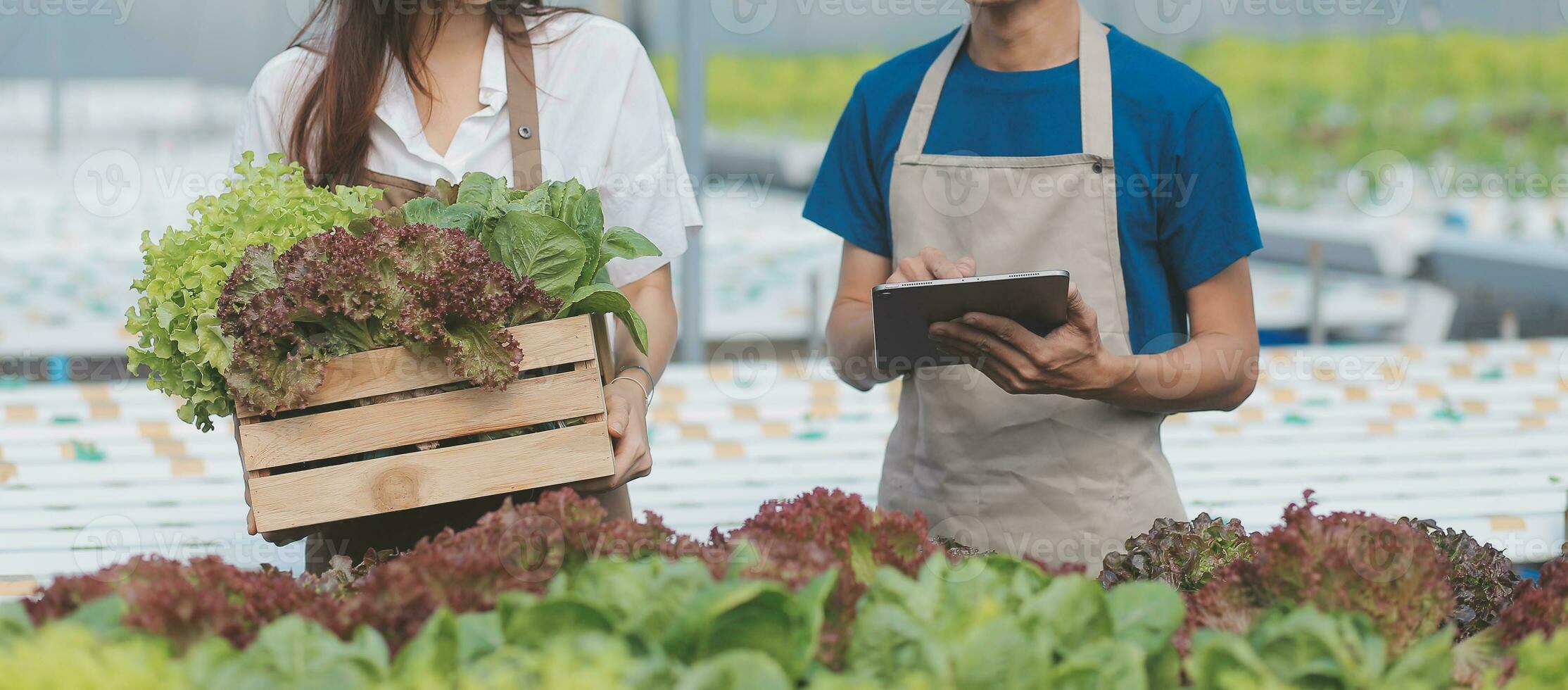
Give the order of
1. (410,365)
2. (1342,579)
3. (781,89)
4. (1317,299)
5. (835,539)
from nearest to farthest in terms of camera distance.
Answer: (1342,579) → (835,539) → (410,365) → (1317,299) → (781,89)

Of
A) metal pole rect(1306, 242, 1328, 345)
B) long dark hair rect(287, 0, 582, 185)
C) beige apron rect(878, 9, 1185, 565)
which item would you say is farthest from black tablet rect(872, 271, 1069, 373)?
metal pole rect(1306, 242, 1328, 345)

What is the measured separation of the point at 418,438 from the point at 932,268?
2.52 ft

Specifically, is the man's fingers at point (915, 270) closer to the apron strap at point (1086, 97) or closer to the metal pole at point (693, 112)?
the apron strap at point (1086, 97)

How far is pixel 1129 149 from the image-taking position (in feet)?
6.79

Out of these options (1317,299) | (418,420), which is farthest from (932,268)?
(1317,299)

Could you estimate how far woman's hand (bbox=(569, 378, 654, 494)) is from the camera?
1.75m

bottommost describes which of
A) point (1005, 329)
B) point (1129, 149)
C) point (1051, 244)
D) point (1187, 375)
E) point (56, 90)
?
point (1187, 375)

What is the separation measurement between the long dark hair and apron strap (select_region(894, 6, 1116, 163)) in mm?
615

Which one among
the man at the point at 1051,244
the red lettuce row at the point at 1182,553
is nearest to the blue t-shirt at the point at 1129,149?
the man at the point at 1051,244

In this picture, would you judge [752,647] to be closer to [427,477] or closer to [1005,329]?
[427,477]

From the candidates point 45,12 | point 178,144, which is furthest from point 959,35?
point 178,144

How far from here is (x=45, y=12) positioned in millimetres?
4539

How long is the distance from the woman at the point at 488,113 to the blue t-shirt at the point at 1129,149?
1.16ft

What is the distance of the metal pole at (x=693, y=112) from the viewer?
4.39m
